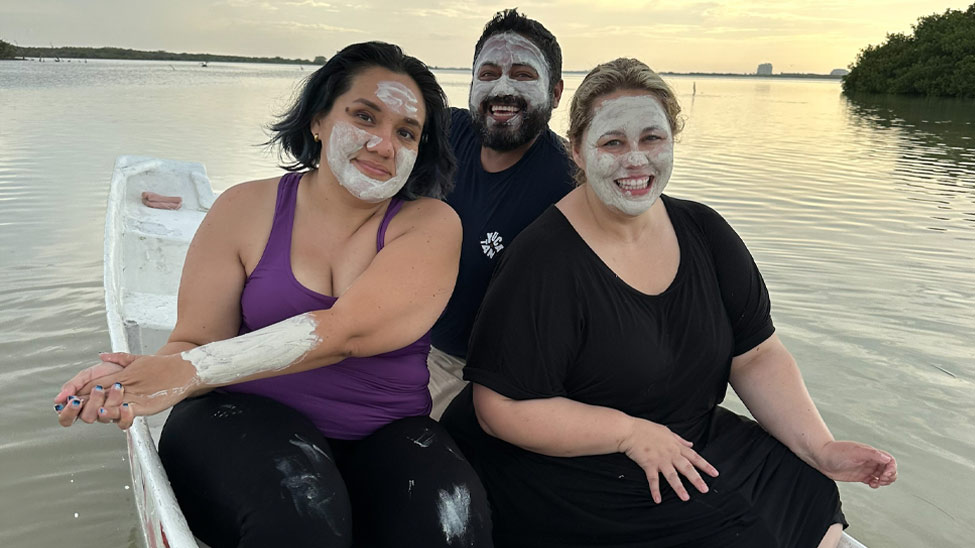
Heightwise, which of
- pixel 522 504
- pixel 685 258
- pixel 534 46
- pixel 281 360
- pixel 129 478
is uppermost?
pixel 534 46

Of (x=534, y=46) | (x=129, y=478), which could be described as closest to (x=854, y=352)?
(x=534, y=46)

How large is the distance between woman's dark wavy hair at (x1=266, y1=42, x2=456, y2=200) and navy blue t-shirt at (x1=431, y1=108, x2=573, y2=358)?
420 millimetres

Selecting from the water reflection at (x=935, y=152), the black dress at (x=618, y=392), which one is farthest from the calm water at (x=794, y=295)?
the black dress at (x=618, y=392)

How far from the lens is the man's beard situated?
308cm

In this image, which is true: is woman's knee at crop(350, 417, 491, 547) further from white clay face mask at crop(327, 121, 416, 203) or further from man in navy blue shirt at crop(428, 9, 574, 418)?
man in navy blue shirt at crop(428, 9, 574, 418)

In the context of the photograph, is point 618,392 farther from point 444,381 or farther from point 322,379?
point 444,381

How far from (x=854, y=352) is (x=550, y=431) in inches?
158

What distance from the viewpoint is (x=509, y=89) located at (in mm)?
3225

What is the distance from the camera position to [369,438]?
204 cm

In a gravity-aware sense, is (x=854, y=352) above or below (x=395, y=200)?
below

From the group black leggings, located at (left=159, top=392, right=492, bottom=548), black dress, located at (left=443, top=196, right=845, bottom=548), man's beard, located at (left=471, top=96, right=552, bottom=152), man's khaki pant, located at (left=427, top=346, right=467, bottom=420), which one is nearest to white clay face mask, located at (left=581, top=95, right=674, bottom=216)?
black dress, located at (left=443, top=196, right=845, bottom=548)

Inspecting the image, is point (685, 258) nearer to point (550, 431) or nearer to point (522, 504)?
point (550, 431)

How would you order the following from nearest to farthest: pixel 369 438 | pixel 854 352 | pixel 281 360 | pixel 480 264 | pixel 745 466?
1. pixel 281 360
2. pixel 369 438
3. pixel 745 466
4. pixel 480 264
5. pixel 854 352

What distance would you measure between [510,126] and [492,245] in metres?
0.59
